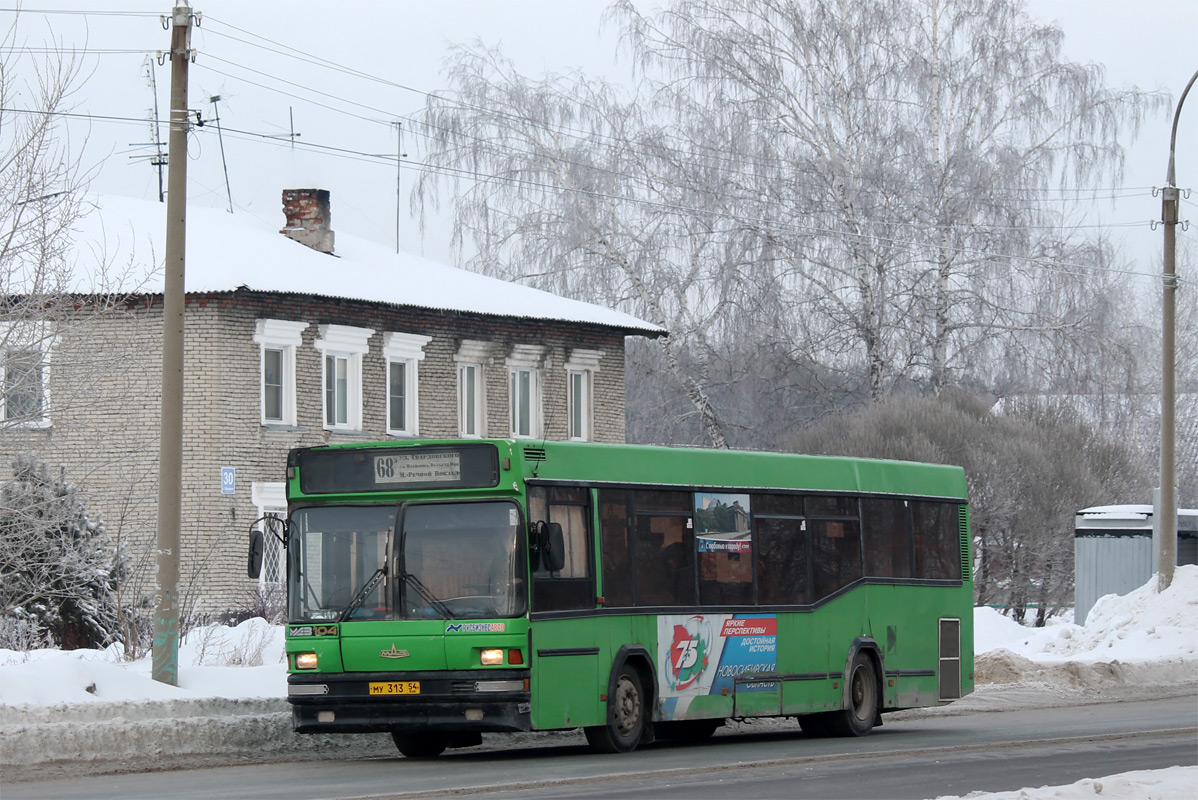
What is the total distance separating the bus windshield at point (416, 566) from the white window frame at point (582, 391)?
24261 millimetres

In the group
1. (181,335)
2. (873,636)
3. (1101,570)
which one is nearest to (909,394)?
(1101,570)

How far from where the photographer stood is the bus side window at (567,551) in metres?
14.4

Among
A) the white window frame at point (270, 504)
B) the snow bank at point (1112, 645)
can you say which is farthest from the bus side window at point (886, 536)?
the white window frame at point (270, 504)

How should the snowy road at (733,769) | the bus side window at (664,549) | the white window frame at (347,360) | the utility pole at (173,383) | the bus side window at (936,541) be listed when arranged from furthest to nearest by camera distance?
the white window frame at (347,360), the bus side window at (936,541), the utility pole at (173,383), the bus side window at (664,549), the snowy road at (733,769)

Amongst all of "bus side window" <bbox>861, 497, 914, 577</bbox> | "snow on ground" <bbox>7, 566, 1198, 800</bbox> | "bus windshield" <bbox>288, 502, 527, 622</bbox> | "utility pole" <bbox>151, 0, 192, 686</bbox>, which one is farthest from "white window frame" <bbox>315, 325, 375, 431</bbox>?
"bus windshield" <bbox>288, 502, 527, 622</bbox>

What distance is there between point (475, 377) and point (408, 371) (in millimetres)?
1958

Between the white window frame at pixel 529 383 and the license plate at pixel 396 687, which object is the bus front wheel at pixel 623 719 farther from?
the white window frame at pixel 529 383

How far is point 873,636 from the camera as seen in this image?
60.4 feet

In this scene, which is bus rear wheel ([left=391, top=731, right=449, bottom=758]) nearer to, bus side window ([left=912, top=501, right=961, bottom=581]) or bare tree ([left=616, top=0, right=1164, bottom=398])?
bus side window ([left=912, top=501, right=961, bottom=581])

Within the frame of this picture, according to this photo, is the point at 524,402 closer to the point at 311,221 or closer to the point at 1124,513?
the point at 311,221

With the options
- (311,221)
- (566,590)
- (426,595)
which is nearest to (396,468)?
(426,595)

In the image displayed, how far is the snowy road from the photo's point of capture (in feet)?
39.7

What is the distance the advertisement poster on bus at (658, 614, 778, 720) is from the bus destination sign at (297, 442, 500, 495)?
241 cm

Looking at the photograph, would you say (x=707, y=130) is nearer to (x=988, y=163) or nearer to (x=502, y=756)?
(x=988, y=163)
